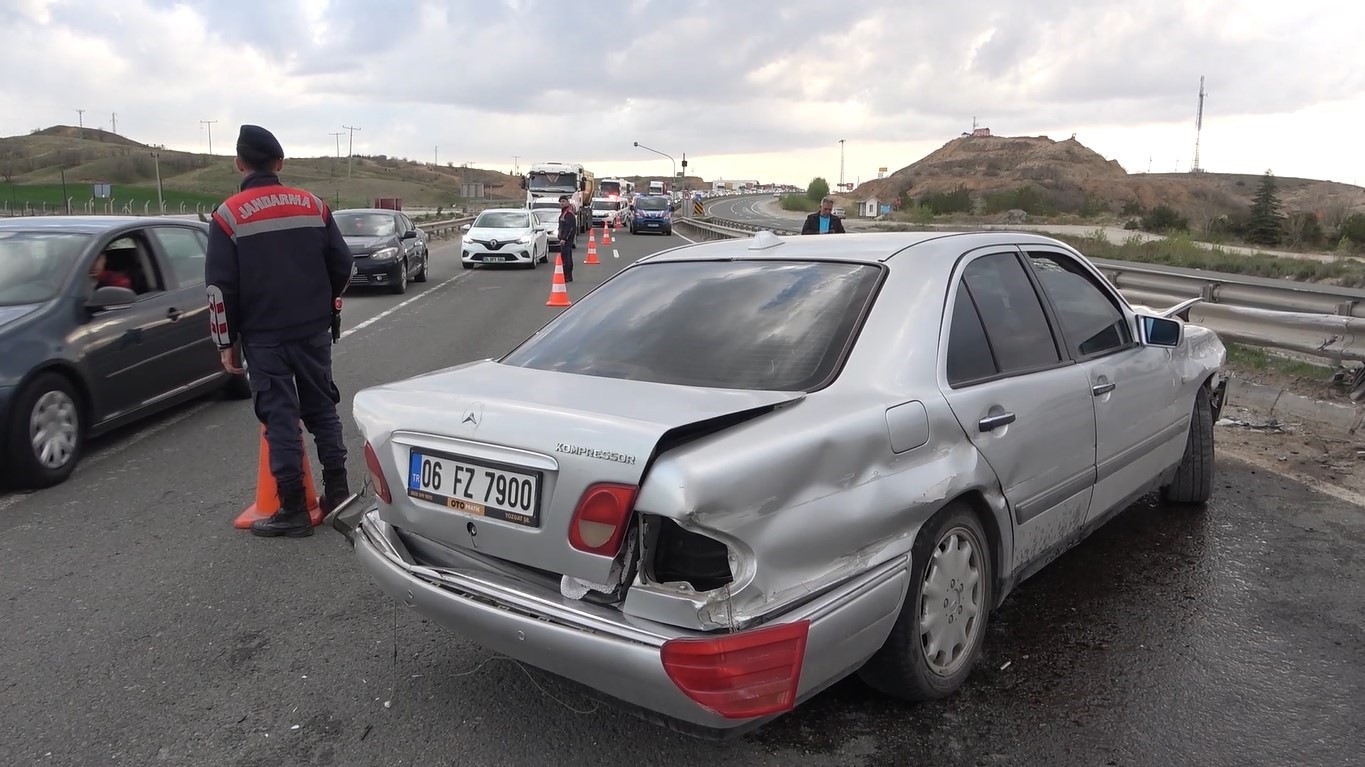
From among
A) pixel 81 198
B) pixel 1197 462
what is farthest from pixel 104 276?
pixel 81 198

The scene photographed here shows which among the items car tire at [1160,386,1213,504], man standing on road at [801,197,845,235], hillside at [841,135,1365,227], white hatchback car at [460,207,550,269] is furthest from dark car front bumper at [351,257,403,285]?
hillside at [841,135,1365,227]

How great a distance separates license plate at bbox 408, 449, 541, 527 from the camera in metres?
2.62

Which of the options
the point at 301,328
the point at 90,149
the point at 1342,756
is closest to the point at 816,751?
the point at 1342,756

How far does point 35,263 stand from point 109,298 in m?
0.59

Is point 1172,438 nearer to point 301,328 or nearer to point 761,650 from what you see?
point 761,650

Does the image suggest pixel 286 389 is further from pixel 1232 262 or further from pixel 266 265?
pixel 1232 262

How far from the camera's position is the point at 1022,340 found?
11.8ft

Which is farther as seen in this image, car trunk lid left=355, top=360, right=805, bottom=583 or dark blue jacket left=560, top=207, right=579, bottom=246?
dark blue jacket left=560, top=207, right=579, bottom=246

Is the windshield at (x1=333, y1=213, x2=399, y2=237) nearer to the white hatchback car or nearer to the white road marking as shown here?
the white road marking

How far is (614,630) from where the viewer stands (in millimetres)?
2467

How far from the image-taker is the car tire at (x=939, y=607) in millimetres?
2881

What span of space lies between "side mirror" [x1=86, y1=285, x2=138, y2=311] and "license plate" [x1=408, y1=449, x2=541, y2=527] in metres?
4.30

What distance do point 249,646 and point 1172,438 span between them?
13.6 feet

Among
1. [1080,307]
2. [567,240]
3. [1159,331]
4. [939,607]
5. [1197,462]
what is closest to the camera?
[939,607]
